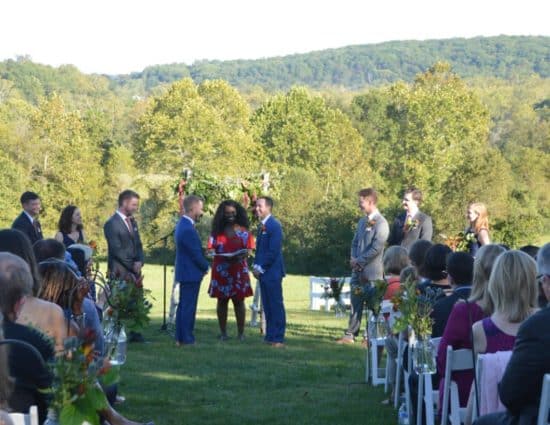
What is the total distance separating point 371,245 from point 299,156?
7171 centimetres

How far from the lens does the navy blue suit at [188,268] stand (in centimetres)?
1315

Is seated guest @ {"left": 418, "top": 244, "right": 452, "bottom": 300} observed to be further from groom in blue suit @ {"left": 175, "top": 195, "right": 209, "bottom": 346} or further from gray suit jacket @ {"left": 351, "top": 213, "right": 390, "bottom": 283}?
groom in blue suit @ {"left": 175, "top": 195, "right": 209, "bottom": 346}

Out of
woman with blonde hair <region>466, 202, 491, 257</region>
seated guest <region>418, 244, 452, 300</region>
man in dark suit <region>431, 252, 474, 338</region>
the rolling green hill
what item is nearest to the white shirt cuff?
woman with blonde hair <region>466, 202, 491, 257</region>

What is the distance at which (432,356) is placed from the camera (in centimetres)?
646

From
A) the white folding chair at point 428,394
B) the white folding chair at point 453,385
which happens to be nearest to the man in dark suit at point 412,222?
the white folding chair at point 428,394

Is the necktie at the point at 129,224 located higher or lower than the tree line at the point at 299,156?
lower

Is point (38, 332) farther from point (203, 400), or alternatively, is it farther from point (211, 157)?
point (211, 157)

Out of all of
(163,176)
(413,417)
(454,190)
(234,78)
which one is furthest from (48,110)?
(234,78)

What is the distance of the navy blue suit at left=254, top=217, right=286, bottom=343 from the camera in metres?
13.3

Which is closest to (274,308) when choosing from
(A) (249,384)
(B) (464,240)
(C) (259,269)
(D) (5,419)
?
(C) (259,269)

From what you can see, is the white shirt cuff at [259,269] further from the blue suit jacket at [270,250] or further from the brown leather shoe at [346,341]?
the brown leather shoe at [346,341]

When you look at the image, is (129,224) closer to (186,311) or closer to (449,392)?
(186,311)

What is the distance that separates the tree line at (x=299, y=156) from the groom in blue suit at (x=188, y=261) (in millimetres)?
36714

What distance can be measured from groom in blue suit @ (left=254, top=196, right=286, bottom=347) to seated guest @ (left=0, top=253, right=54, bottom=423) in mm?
8390
